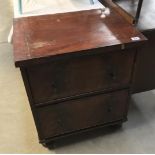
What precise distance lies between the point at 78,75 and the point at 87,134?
0.52 m

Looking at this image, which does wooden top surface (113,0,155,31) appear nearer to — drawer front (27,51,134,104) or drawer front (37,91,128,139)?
drawer front (27,51,134,104)

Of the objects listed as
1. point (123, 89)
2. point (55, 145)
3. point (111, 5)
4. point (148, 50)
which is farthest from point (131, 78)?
point (55, 145)

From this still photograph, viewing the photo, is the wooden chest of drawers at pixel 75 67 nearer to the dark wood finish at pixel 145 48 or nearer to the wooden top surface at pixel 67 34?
the wooden top surface at pixel 67 34

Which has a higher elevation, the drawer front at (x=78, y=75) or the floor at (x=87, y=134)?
the drawer front at (x=78, y=75)

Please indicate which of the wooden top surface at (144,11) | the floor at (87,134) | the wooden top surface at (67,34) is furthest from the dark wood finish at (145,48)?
the floor at (87,134)

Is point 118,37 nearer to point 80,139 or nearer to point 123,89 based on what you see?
point 123,89

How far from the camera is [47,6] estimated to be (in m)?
1.39

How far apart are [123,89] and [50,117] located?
0.41 metres

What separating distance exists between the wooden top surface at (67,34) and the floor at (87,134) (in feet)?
2.13

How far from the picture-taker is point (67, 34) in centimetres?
107

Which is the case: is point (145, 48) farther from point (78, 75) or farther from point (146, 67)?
point (78, 75)

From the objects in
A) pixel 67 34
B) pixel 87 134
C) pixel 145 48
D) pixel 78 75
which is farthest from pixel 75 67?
pixel 87 134

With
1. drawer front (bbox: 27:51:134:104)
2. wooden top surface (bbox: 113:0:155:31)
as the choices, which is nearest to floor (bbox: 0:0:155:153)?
drawer front (bbox: 27:51:134:104)

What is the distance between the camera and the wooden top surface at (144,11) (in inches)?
45.8
